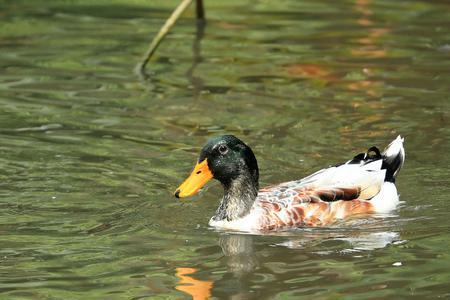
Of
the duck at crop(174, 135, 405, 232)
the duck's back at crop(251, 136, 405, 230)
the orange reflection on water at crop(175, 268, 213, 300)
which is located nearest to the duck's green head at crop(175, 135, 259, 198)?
the duck at crop(174, 135, 405, 232)

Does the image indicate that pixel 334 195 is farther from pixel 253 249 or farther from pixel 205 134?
pixel 205 134

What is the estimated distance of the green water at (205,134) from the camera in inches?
384

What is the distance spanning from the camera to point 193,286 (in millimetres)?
9414

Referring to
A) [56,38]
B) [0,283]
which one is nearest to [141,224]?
[0,283]

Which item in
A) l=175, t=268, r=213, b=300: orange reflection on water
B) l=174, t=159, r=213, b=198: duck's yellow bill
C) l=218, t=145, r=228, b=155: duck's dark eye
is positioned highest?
l=218, t=145, r=228, b=155: duck's dark eye

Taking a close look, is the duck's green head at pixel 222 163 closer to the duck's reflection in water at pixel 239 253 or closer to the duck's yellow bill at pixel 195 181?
the duck's yellow bill at pixel 195 181

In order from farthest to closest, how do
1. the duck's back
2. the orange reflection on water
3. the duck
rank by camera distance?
the duck's back < the duck < the orange reflection on water

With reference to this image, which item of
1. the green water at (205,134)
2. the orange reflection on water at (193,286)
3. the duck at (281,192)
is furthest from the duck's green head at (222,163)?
the orange reflection on water at (193,286)

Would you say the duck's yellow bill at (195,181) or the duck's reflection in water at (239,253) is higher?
the duck's yellow bill at (195,181)

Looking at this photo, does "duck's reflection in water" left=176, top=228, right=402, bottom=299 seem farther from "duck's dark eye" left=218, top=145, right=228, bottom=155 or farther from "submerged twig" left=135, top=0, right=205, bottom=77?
"submerged twig" left=135, top=0, right=205, bottom=77

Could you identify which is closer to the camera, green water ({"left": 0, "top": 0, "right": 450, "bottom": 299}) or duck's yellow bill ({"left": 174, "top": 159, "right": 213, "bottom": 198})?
green water ({"left": 0, "top": 0, "right": 450, "bottom": 299})

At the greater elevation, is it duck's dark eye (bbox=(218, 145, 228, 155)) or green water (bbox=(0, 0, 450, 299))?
→ duck's dark eye (bbox=(218, 145, 228, 155))

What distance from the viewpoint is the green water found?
384 inches

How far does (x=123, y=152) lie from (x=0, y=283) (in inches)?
155
